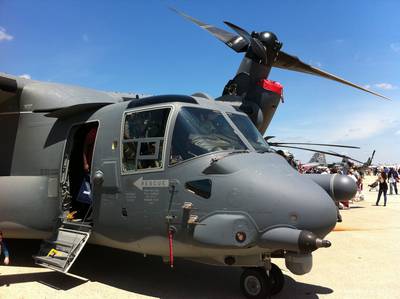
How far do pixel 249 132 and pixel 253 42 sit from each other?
396cm

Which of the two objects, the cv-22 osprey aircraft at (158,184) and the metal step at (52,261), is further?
the metal step at (52,261)

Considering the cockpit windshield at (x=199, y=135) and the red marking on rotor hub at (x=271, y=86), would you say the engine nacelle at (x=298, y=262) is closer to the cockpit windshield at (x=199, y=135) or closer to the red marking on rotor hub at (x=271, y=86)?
the cockpit windshield at (x=199, y=135)

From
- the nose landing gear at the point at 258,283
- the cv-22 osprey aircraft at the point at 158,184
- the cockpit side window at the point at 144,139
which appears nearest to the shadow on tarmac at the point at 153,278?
the nose landing gear at the point at 258,283

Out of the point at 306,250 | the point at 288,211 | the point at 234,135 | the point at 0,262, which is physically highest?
the point at 234,135

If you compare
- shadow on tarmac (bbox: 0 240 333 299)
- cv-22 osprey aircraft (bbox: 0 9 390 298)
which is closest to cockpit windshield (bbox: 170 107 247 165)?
cv-22 osprey aircraft (bbox: 0 9 390 298)

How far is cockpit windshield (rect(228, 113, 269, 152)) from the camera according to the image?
5.68 m

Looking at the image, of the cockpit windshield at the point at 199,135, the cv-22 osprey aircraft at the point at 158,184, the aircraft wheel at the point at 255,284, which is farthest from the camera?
the cockpit windshield at the point at 199,135

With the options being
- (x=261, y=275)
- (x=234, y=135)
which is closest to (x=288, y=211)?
(x=261, y=275)

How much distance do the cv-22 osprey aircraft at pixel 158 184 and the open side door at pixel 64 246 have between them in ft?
0.07

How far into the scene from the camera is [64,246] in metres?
6.23

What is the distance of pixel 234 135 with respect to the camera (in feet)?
18.3

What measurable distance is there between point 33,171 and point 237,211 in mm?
4321

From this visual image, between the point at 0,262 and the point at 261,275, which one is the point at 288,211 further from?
the point at 0,262

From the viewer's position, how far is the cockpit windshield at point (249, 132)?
18.6 feet
